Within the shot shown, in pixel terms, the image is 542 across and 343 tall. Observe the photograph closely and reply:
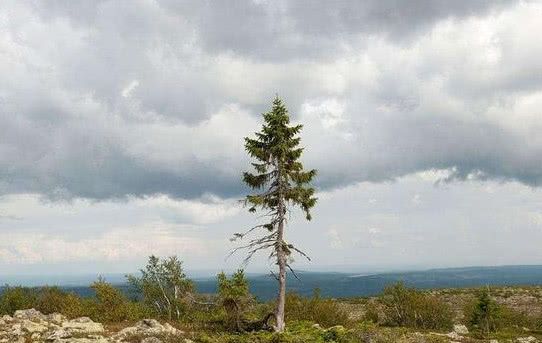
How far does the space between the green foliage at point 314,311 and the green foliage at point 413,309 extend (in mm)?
12156

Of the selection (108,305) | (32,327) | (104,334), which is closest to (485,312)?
(108,305)

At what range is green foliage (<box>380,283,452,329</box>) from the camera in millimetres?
65875

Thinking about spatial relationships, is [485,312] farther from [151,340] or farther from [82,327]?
[82,327]

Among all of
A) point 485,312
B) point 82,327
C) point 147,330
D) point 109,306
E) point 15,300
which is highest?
point 109,306

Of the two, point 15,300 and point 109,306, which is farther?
point 15,300

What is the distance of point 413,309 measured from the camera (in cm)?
6638

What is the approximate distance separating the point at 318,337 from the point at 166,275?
4379 centimetres

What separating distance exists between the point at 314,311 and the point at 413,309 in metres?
17.8

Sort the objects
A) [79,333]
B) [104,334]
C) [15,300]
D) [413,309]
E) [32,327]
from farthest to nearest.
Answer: [413,309], [15,300], [32,327], [104,334], [79,333]

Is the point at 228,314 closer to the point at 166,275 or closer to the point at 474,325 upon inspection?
the point at 166,275

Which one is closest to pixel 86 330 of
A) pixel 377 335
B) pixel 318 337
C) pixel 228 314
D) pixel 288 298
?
pixel 228 314

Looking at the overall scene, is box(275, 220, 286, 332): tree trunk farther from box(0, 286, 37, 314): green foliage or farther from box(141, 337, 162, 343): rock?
box(0, 286, 37, 314): green foliage

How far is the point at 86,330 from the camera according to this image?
33281 mm

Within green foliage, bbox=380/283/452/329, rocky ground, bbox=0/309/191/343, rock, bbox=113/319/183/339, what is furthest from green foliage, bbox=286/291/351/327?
rocky ground, bbox=0/309/191/343
